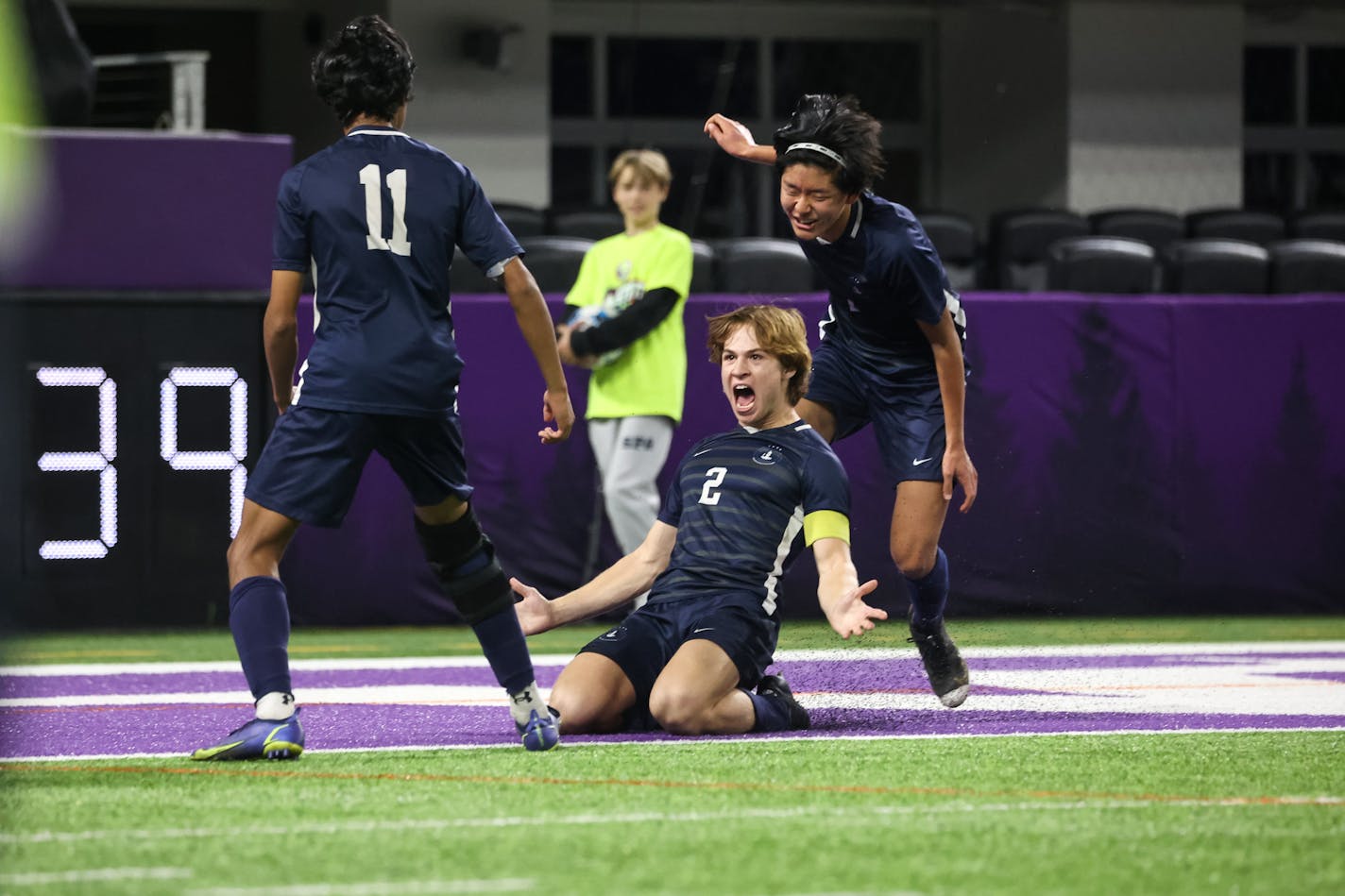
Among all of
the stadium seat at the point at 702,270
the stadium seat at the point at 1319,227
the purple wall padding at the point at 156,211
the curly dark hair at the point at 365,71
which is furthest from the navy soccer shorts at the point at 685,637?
the stadium seat at the point at 1319,227

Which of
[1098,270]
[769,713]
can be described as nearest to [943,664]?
[769,713]

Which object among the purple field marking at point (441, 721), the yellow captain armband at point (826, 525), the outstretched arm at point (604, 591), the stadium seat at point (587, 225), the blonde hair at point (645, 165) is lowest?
the purple field marking at point (441, 721)

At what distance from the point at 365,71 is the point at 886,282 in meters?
1.80

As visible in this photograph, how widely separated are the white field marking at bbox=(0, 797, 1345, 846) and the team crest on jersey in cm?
173

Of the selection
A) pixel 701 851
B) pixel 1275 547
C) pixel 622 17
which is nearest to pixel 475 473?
pixel 1275 547

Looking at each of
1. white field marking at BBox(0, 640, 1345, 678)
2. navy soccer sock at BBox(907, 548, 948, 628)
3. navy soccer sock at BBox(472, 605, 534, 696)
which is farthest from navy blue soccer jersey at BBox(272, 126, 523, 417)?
white field marking at BBox(0, 640, 1345, 678)

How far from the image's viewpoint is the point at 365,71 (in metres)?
5.49

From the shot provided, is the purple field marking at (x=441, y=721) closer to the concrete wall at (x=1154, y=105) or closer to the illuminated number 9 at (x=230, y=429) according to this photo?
the illuminated number 9 at (x=230, y=429)

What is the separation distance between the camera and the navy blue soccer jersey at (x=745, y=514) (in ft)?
20.4

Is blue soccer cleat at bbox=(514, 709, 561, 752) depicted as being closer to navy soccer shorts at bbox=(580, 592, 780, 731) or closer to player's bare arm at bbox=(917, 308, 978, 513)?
navy soccer shorts at bbox=(580, 592, 780, 731)

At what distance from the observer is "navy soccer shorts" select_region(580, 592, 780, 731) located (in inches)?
241

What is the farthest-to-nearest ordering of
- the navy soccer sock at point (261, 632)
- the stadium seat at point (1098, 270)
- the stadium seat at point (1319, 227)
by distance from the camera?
1. the stadium seat at point (1319, 227)
2. the stadium seat at point (1098, 270)
3. the navy soccer sock at point (261, 632)

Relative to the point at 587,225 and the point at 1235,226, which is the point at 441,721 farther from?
the point at 1235,226

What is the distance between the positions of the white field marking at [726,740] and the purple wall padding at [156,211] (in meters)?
4.80
